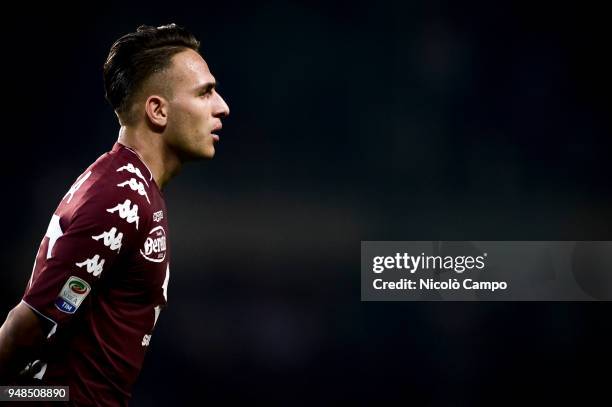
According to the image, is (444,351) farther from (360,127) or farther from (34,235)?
(34,235)

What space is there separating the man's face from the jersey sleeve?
11.3 inches

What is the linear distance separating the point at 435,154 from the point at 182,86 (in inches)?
73.4

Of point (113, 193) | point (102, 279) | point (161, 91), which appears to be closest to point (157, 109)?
point (161, 91)

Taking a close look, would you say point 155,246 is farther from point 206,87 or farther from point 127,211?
point 206,87

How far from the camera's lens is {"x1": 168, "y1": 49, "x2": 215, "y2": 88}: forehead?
4.76 feet

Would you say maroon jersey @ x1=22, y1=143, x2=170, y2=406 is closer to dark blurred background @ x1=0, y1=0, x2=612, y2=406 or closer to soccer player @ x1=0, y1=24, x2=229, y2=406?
soccer player @ x1=0, y1=24, x2=229, y2=406

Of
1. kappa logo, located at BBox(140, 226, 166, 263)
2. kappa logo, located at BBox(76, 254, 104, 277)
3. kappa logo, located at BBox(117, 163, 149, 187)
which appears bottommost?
kappa logo, located at BBox(76, 254, 104, 277)

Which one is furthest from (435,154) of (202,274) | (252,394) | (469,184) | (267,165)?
(252,394)

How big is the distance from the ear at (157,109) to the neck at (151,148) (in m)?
0.03

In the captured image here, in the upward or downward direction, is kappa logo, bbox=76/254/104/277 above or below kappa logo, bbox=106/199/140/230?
below

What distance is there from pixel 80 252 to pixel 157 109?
44 centimetres

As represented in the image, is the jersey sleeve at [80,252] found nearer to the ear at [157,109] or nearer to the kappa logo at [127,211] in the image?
the kappa logo at [127,211]

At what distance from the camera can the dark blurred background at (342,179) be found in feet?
9.85

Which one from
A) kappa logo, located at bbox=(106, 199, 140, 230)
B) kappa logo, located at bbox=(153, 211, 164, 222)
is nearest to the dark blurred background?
kappa logo, located at bbox=(153, 211, 164, 222)
